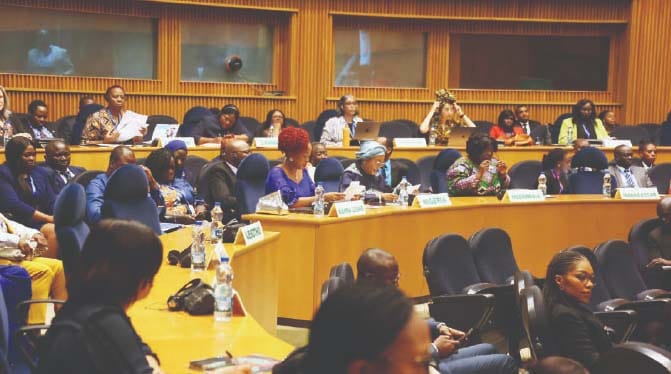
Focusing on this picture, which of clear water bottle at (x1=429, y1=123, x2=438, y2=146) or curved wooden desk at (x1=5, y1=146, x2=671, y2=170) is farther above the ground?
clear water bottle at (x1=429, y1=123, x2=438, y2=146)

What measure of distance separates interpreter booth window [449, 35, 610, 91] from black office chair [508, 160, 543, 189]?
203 inches

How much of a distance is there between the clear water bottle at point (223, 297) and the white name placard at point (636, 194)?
567 centimetres

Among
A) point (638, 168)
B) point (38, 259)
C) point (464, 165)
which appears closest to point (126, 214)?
point (38, 259)

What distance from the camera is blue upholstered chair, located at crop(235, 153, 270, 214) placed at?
8.07 meters

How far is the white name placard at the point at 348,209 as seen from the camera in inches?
278

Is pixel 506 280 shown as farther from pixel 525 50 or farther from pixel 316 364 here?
pixel 525 50

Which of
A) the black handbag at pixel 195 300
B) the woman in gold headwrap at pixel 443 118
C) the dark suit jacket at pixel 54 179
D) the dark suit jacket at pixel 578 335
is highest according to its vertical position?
the woman in gold headwrap at pixel 443 118

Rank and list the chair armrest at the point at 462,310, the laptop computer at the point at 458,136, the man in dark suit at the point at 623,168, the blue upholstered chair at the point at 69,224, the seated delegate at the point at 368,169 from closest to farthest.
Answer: the blue upholstered chair at the point at 69,224, the chair armrest at the point at 462,310, the seated delegate at the point at 368,169, the man in dark suit at the point at 623,168, the laptop computer at the point at 458,136

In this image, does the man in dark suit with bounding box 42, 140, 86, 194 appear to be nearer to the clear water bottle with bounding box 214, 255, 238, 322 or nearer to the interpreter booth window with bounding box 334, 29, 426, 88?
the clear water bottle with bounding box 214, 255, 238, 322

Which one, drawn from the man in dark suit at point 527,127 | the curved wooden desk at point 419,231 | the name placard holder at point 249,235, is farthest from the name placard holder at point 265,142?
the name placard holder at point 249,235

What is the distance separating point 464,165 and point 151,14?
→ 655 cm

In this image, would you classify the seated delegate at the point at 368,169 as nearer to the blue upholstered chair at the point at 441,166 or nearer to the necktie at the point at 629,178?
the blue upholstered chair at the point at 441,166

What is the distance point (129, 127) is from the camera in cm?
1027

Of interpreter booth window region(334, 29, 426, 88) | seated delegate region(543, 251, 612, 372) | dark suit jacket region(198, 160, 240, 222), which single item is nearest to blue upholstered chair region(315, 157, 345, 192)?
dark suit jacket region(198, 160, 240, 222)
